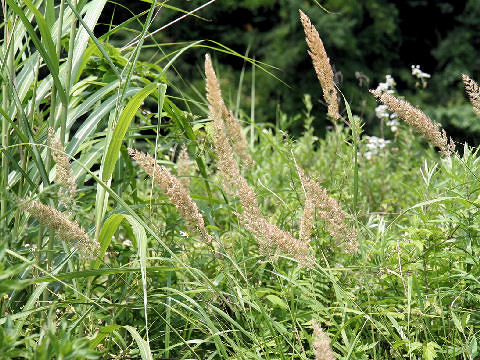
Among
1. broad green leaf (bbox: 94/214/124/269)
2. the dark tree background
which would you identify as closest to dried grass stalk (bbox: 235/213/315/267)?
broad green leaf (bbox: 94/214/124/269)

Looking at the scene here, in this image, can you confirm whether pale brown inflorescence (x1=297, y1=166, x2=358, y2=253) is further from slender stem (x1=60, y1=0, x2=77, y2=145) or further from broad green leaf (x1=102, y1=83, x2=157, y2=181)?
slender stem (x1=60, y1=0, x2=77, y2=145)

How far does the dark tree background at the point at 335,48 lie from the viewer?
8.36m

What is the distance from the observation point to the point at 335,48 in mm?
8797

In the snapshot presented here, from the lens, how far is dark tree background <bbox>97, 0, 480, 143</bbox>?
329 inches

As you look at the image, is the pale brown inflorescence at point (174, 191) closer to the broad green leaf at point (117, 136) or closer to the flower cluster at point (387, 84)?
the broad green leaf at point (117, 136)

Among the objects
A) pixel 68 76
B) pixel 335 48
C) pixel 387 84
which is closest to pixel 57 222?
pixel 68 76

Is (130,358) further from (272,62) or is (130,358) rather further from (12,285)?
(272,62)

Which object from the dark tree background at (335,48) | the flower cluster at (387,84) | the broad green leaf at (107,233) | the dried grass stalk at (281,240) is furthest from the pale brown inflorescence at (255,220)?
the dark tree background at (335,48)

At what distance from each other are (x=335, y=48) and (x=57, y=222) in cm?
798

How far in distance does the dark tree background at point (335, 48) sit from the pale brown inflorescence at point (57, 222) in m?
6.96

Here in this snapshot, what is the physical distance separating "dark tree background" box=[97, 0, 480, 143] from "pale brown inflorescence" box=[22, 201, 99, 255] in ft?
22.8

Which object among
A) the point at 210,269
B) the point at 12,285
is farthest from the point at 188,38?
the point at 12,285

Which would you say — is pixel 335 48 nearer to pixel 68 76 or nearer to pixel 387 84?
pixel 387 84

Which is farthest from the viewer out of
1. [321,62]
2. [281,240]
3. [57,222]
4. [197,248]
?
[197,248]
